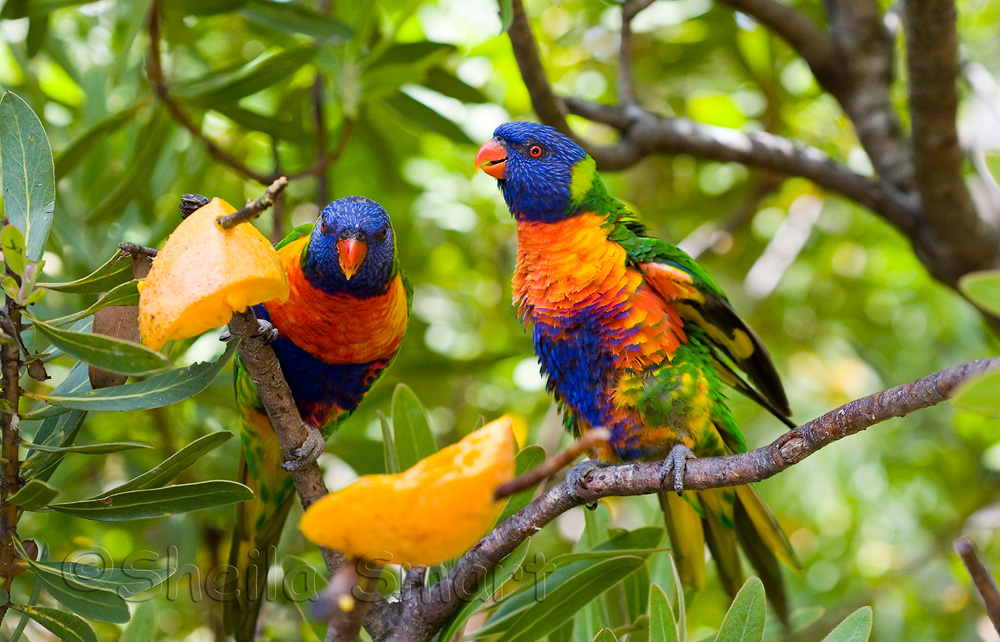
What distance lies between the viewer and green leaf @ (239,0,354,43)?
203cm

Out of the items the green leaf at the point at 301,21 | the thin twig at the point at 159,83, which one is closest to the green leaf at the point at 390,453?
the thin twig at the point at 159,83

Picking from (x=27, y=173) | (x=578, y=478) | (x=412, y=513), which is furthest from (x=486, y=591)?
(x=27, y=173)

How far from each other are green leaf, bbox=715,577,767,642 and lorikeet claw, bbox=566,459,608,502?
33 cm

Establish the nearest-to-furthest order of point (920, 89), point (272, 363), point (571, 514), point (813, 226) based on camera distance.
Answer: point (272, 363)
point (920, 89)
point (571, 514)
point (813, 226)

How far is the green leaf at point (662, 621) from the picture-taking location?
51.5 inches

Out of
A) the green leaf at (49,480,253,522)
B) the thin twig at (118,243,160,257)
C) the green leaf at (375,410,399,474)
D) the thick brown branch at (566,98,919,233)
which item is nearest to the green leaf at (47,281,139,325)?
the thin twig at (118,243,160,257)

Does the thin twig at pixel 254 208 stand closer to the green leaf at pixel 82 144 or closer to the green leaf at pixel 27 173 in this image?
the green leaf at pixel 27 173

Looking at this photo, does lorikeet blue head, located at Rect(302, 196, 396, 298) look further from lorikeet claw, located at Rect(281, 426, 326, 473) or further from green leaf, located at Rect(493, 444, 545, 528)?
green leaf, located at Rect(493, 444, 545, 528)

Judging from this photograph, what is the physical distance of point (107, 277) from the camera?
121 cm

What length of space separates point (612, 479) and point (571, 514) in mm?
1729

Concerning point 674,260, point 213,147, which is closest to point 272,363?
point 674,260

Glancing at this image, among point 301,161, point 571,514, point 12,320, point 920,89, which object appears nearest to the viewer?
point 12,320

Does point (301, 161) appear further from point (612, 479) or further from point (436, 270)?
point (612, 479)

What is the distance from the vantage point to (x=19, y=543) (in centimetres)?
123
